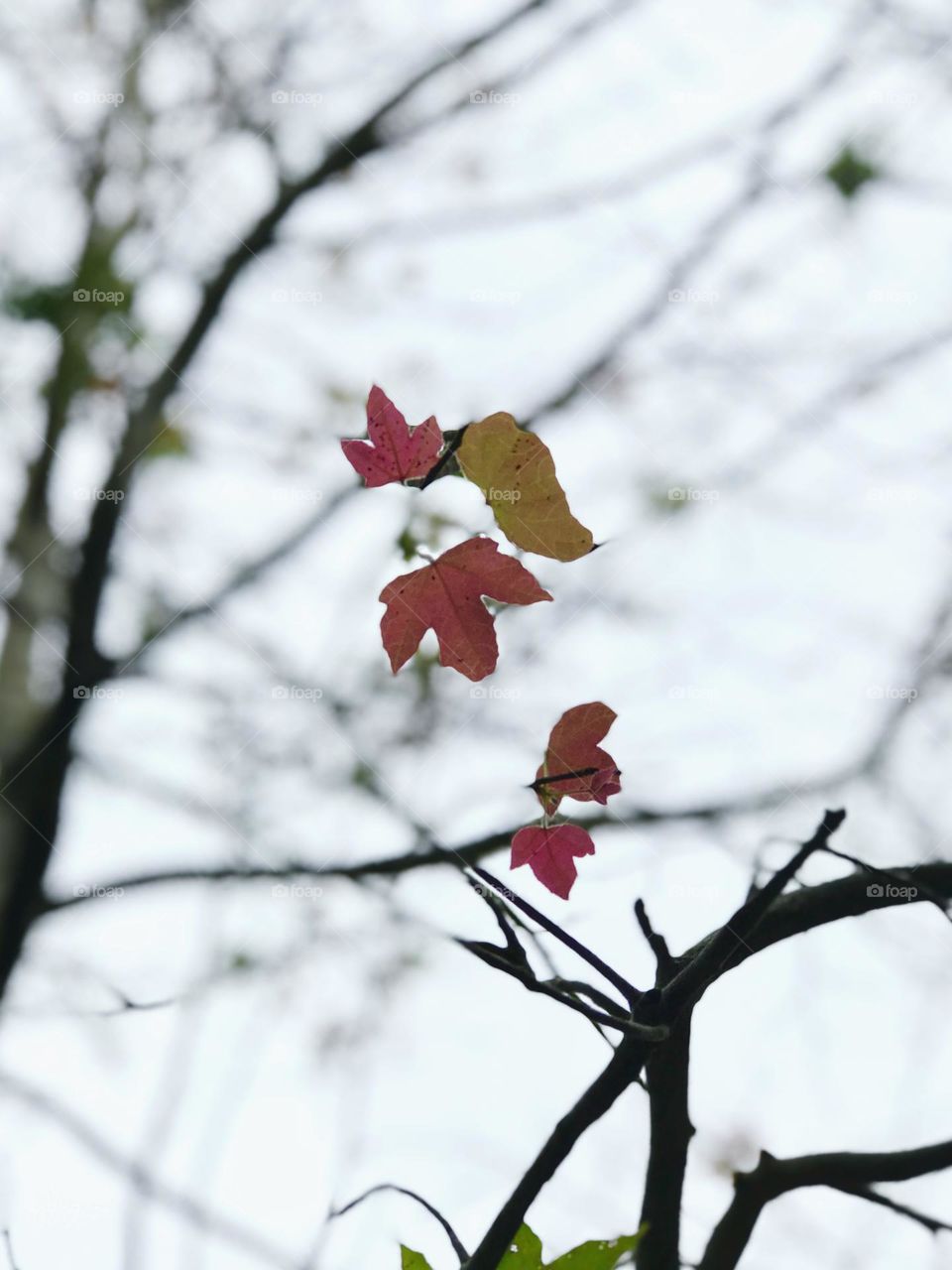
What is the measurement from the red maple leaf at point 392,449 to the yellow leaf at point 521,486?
0.04 m

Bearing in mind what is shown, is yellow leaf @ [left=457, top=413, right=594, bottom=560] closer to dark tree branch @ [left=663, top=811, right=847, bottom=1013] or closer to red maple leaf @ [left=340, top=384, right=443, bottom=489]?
red maple leaf @ [left=340, top=384, right=443, bottom=489]

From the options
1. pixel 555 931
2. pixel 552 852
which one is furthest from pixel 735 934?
pixel 552 852

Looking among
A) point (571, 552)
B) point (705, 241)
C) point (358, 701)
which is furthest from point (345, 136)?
point (571, 552)

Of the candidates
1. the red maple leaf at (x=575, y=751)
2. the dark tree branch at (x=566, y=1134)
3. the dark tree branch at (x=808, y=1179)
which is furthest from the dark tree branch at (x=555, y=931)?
the dark tree branch at (x=808, y=1179)

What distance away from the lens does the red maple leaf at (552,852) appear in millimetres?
715

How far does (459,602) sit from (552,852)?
19 centimetres

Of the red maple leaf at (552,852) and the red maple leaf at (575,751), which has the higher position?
the red maple leaf at (575,751)

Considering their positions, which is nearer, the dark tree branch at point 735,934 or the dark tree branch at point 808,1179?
the dark tree branch at point 735,934

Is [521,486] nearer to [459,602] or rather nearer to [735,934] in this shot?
[459,602]

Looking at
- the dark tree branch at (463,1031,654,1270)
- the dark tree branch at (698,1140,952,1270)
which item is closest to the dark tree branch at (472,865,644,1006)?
the dark tree branch at (463,1031,654,1270)

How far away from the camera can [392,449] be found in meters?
0.65

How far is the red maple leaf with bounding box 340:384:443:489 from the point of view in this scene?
646 millimetres

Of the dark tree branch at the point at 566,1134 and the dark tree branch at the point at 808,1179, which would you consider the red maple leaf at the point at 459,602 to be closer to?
the dark tree branch at the point at 566,1134

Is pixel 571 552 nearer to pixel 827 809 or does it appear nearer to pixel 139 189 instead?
pixel 827 809
